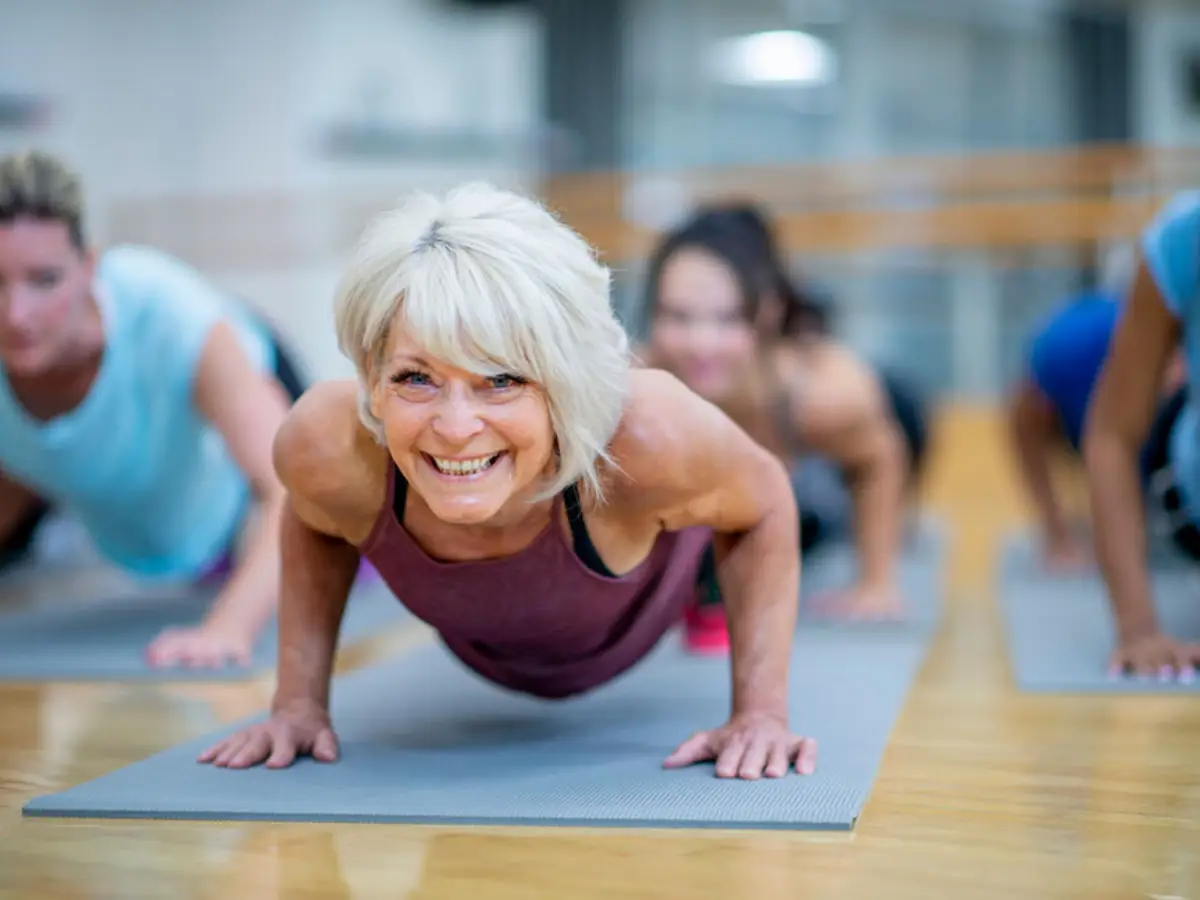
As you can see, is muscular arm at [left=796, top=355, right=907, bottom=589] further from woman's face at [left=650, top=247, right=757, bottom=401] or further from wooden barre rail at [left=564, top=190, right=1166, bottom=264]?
wooden barre rail at [left=564, top=190, right=1166, bottom=264]

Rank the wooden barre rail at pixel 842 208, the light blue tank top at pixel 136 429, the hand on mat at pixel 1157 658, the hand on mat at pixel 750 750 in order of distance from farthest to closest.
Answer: the wooden barre rail at pixel 842 208
the light blue tank top at pixel 136 429
the hand on mat at pixel 1157 658
the hand on mat at pixel 750 750

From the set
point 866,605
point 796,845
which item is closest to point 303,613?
point 796,845

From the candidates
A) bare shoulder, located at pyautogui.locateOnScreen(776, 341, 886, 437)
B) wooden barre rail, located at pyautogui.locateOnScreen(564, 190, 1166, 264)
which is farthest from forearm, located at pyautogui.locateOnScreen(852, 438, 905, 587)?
wooden barre rail, located at pyautogui.locateOnScreen(564, 190, 1166, 264)

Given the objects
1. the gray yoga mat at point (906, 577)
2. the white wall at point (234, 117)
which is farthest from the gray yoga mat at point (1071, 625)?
the white wall at point (234, 117)

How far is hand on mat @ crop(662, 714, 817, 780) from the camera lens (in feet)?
4.90

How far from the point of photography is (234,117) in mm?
7246

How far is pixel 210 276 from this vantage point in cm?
703

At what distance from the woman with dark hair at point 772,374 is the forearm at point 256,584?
0.63 m

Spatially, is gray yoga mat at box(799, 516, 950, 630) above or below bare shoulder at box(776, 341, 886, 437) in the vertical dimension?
below

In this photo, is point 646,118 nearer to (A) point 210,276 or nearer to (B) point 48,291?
(A) point 210,276

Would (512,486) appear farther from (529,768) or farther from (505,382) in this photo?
(529,768)

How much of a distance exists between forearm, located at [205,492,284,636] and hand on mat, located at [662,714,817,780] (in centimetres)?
101

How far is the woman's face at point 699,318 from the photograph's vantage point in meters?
2.53

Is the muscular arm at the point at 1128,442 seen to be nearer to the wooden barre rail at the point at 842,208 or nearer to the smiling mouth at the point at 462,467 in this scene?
the smiling mouth at the point at 462,467
